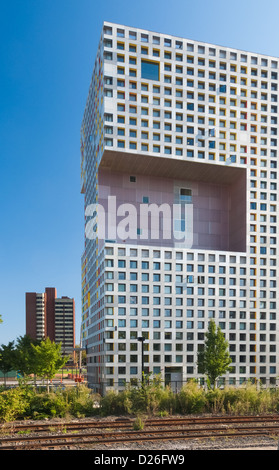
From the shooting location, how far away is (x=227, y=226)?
6481 cm

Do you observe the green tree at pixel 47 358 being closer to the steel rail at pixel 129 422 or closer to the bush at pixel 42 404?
the bush at pixel 42 404

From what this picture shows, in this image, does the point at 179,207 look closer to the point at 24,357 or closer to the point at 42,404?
the point at 24,357

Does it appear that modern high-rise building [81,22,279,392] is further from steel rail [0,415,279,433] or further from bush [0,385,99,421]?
steel rail [0,415,279,433]

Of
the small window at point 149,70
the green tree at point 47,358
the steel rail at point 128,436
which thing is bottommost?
the green tree at point 47,358

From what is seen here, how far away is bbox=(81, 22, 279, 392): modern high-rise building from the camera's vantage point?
54562mm

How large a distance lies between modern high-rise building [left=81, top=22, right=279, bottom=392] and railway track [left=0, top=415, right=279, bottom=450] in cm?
3329

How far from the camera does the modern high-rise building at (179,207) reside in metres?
54.6

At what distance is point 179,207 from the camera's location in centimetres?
6269

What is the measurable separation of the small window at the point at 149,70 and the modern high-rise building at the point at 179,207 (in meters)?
0.16

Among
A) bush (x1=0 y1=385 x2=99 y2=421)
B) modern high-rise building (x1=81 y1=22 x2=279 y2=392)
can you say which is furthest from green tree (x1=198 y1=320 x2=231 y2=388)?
bush (x1=0 y1=385 x2=99 y2=421)

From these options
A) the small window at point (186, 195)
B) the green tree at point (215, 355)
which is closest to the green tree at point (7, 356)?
the green tree at point (215, 355)

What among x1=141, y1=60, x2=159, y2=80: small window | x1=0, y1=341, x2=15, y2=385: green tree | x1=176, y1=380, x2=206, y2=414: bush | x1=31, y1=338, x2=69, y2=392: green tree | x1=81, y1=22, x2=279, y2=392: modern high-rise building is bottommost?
x1=0, y1=341, x2=15, y2=385: green tree
